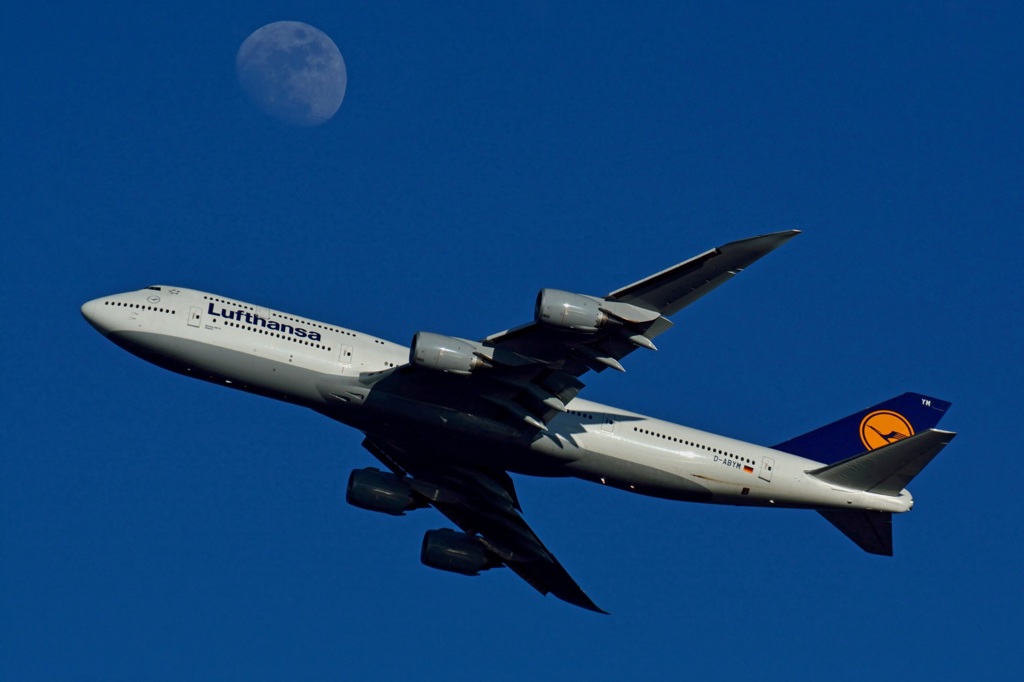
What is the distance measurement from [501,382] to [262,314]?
9.28 meters

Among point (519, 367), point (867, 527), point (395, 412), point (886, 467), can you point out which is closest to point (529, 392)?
point (519, 367)

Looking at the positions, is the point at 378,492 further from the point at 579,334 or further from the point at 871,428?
the point at 871,428

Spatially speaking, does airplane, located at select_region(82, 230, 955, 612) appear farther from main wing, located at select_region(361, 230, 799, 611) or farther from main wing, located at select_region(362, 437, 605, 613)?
main wing, located at select_region(362, 437, 605, 613)

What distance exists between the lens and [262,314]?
49156 mm

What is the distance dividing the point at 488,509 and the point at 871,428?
16.5m

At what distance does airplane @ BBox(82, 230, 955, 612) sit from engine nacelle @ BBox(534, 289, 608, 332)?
46 mm

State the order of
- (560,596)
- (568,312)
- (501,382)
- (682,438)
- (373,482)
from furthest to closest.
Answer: (560,596), (373,482), (682,438), (501,382), (568,312)

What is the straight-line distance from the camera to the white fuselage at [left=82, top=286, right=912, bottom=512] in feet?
158

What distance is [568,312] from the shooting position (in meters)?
44.2

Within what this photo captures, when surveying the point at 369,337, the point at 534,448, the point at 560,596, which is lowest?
the point at 560,596

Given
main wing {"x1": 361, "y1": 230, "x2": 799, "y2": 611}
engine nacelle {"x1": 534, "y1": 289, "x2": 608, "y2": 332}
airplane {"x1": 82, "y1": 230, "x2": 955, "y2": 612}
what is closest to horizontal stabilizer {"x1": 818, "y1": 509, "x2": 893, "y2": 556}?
airplane {"x1": 82, "y1": 230, "x2": 955, "y2": 612}

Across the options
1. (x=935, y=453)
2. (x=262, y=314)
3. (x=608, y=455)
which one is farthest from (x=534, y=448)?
(x=935, y=453)

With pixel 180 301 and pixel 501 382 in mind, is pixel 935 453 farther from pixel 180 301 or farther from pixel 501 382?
pixel 180 301

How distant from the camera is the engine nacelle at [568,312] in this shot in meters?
44.2
